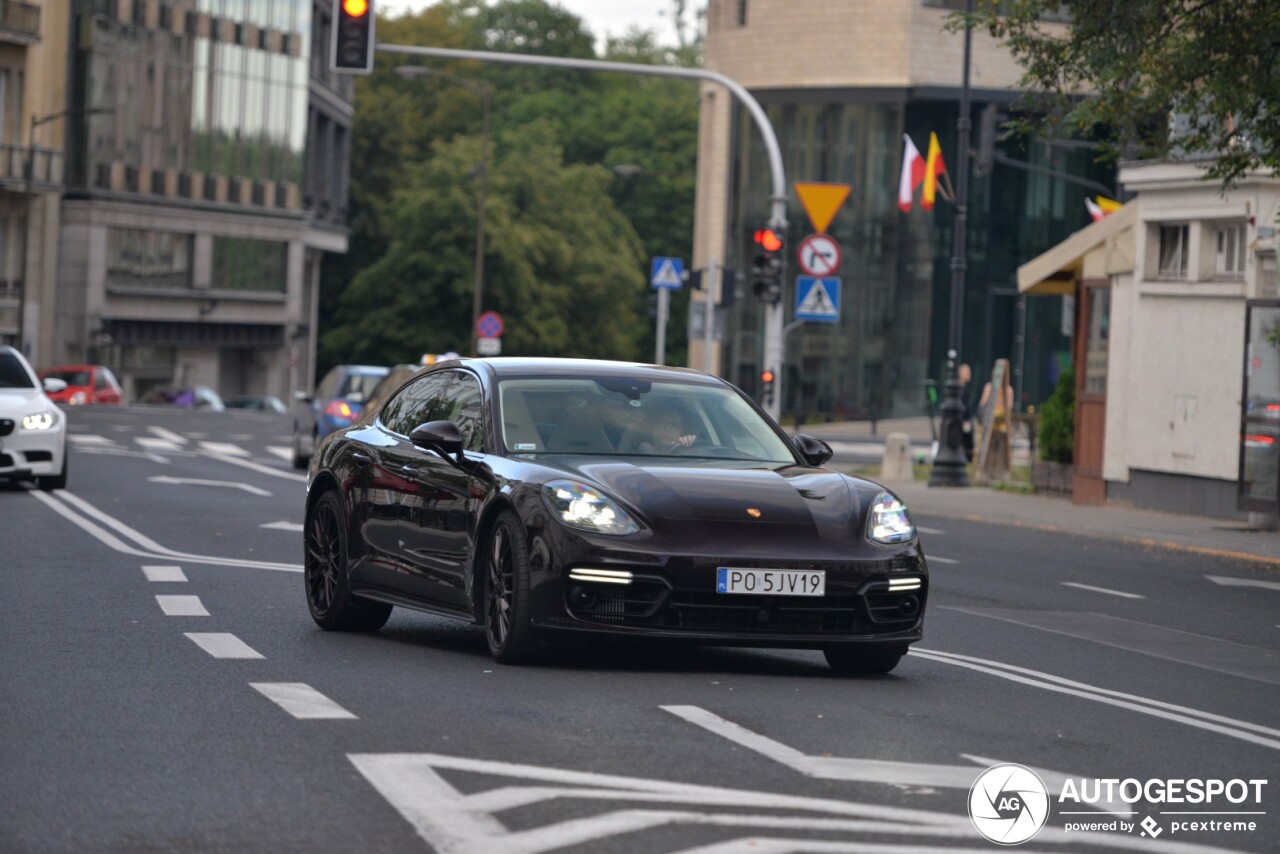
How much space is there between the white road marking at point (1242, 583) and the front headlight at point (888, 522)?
26.6ft

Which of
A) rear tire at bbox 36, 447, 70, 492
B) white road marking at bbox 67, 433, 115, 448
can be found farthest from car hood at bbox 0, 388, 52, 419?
white road marking at bbox 67, 433, 115, 448

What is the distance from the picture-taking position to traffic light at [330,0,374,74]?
26812 mm

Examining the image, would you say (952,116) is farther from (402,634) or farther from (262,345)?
(402,634)

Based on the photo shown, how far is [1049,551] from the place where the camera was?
68.5 feet

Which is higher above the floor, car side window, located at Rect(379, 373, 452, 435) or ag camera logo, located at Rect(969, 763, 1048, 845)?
car side window, located at Rect(379, 373, 452, 435)

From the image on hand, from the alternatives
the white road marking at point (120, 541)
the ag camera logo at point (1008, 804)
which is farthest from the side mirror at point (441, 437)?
the white road marking at point (120, 541)

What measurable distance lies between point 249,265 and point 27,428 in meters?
Answer: 58.4

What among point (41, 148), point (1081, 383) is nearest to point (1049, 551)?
point (1081, 383)

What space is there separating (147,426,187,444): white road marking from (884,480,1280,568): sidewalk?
15229mm

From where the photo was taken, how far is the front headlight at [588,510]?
9.66 m

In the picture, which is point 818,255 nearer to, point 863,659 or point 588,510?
point 863,659

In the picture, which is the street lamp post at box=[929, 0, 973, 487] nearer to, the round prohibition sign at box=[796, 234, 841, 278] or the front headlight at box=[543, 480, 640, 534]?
the round prohibition sign at box=[796, 234, 841, 278]

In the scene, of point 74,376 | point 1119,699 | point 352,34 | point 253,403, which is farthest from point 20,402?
point 253,403

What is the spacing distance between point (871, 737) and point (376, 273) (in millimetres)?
72416
